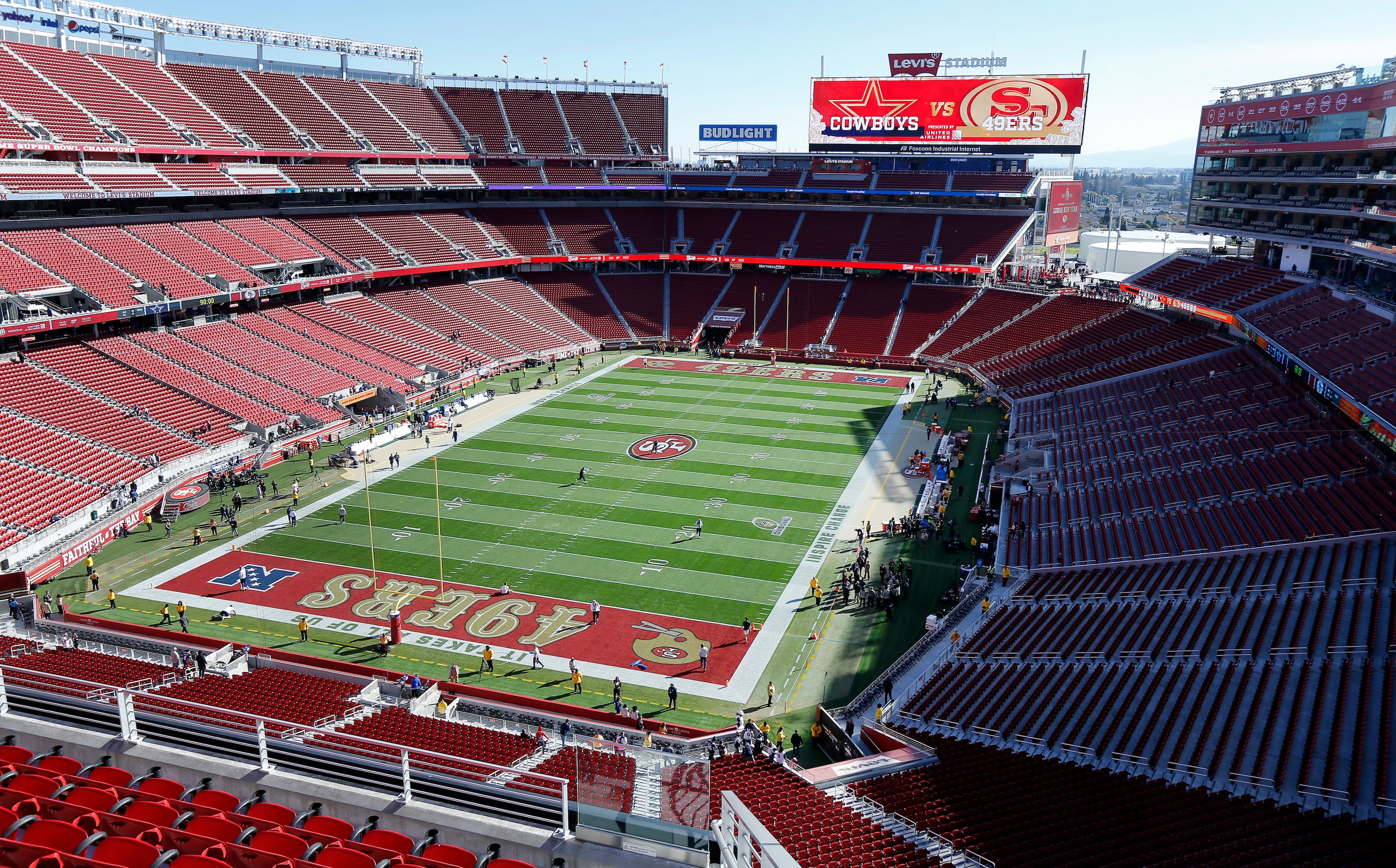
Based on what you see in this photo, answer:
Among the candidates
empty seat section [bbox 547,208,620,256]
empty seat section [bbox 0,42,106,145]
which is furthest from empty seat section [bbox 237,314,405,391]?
empty seat section [bbox 547,208,620,256]

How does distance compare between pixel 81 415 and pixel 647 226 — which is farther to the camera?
pixel 647 226

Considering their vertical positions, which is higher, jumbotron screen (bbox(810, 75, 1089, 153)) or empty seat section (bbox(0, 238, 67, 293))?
jumbotron screen (bbox(810, 75, 1089, 153))

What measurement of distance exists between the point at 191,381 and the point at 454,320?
20.0m

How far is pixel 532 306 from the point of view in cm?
6397

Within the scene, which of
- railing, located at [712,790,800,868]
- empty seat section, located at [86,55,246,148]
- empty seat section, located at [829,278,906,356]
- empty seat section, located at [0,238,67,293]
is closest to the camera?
railing, located at [712,790,800,868]

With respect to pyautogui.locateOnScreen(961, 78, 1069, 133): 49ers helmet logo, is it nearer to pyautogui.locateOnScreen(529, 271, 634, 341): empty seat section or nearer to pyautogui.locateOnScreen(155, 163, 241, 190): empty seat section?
pyautogui.locateOnScreen(529, 271, 634, 341): empty seat section

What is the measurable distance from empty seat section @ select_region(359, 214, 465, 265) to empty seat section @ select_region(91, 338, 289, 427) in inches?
839

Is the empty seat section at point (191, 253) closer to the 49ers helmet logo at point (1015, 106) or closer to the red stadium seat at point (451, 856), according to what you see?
the red stadium seat at point (451, 856)

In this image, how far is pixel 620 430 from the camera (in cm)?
4353

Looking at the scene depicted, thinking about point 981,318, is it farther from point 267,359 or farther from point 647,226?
point 267,359

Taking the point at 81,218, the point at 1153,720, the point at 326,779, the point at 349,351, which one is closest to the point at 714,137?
the point at 349,351

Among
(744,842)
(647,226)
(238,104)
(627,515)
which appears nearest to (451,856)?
(744,842)

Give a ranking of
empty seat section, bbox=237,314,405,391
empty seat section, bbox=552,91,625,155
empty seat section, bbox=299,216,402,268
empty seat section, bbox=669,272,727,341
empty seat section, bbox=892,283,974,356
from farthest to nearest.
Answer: empty seat section, bbox=552,91,625,155
empty seat section, bbox=669,272,727,341
empty seat section, bbox=892,283,974,356
empty seat section, bbox=299,216,402,268
empty seat section, bbox=237,314,405,391

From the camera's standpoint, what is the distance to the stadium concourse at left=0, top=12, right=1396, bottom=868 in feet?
34.7
